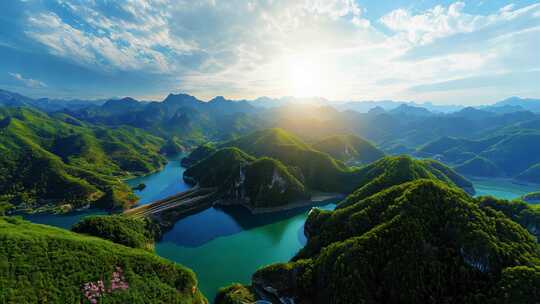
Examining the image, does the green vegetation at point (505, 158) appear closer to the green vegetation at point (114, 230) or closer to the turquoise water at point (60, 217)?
the green vegetation at point (114, 230)

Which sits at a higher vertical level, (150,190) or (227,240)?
(227,240)

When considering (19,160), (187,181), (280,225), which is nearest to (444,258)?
(280,225)

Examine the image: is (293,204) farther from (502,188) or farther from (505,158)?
(505,158)

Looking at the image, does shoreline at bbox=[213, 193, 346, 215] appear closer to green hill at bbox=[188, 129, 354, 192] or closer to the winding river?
the winding river

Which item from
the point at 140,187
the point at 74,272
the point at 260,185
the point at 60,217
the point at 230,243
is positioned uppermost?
the point at 74,272

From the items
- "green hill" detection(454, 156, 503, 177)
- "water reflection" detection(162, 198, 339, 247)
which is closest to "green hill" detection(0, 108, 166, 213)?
"water reflection" detection(162, 198, 339, 247)

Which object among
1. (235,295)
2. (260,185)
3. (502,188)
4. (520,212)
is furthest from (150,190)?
(502,188)
